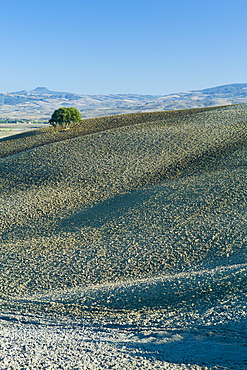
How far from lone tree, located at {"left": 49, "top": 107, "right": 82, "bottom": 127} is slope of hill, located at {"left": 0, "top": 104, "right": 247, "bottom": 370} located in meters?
16.2

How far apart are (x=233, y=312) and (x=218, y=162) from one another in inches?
1034

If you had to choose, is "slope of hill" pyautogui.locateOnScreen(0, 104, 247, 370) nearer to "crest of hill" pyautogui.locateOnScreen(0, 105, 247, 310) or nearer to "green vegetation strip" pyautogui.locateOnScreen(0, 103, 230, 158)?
"crest of hill" pyautogui.locateOnScreen(0, 105, 247, 310)

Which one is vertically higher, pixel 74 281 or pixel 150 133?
pixel 150 133

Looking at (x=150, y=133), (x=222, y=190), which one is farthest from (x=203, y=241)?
(x=150, y=133)

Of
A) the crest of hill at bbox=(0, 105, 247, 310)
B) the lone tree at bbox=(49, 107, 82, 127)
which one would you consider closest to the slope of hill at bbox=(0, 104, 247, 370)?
the crest of hill at bbox=(0, 105, 247, 310)

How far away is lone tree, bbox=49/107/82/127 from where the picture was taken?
67.5 metres

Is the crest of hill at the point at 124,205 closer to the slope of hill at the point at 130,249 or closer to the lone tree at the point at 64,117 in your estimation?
the slope of hill at the point at 130,249

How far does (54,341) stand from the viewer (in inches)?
630

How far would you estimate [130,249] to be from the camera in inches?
1046

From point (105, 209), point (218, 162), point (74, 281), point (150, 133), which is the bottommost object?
point (74, 281)

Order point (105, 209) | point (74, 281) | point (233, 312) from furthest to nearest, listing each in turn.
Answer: point (105, 209) < point (74, 281) < point (233, 312)

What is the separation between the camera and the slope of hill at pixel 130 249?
51.4 feet

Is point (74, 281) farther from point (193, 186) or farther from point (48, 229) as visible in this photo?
point (193, 186)

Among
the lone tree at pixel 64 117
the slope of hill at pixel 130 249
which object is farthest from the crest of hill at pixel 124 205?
the lone tree at pixel 64 117
